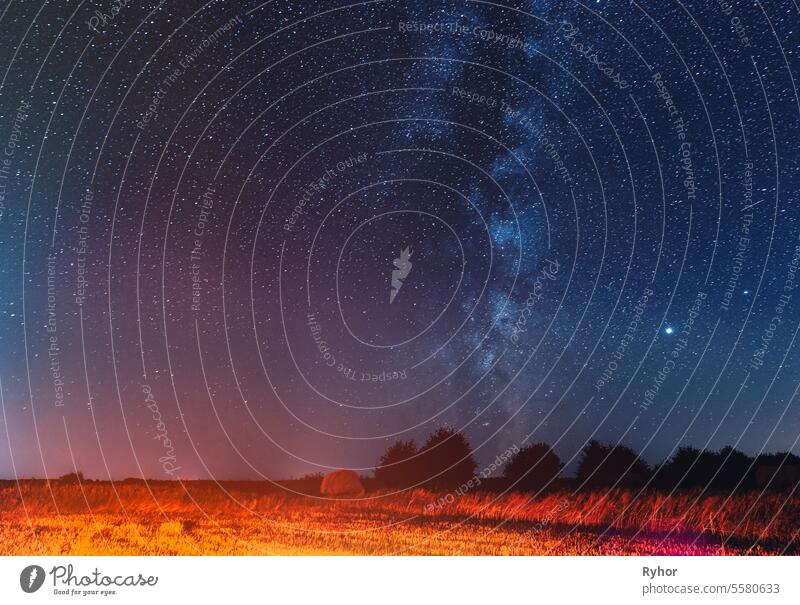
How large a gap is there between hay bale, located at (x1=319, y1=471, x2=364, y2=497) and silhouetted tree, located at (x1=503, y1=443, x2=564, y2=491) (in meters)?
2.38

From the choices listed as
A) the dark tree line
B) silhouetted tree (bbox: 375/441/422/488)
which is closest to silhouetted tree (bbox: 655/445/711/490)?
the dark tree line

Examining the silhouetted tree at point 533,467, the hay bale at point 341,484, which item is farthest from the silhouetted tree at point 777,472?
the hay bale at point 341,484

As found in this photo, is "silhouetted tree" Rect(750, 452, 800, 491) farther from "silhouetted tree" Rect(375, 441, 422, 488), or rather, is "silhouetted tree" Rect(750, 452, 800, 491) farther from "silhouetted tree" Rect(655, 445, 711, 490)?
"silhouetted tree" Rect(375, 441, 422, 488)

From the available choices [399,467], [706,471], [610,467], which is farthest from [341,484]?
[706,471]

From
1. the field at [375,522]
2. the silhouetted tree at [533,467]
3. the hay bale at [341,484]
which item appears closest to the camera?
the field at [375,522]

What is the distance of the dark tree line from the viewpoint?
12.4m

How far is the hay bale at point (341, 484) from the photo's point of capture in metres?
12.3

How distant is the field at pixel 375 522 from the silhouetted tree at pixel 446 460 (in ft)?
1.97

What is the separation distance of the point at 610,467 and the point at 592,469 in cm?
29

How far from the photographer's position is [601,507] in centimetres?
1179

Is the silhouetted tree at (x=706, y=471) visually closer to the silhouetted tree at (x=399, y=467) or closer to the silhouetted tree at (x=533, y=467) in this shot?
the silhouetted tree at (x=533, y=467)

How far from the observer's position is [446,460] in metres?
13.6
